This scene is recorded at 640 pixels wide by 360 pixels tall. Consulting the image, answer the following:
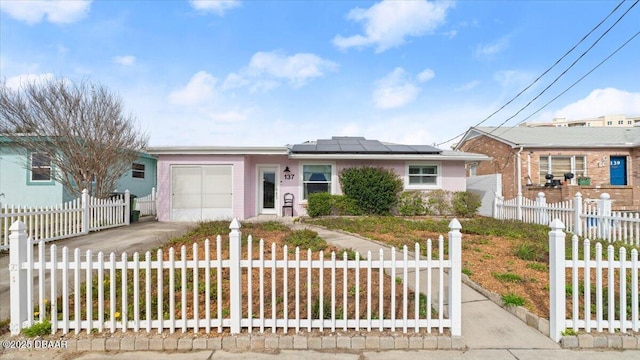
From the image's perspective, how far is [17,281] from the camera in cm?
301


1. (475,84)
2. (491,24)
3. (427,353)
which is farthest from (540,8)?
(427,353)

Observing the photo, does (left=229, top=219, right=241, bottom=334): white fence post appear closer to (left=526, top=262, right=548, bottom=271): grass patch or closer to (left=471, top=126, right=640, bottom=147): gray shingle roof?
(left=526, top=262, right=548, bottom=271): grass patch

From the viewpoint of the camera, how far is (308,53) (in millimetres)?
12984

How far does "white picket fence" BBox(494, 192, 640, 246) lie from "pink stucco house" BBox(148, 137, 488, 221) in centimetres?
281

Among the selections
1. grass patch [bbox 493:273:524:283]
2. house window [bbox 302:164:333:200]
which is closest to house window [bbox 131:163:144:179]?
house window [bbox 302:164:333:200]

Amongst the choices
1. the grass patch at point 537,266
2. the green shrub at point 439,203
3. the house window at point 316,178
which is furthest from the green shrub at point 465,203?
the grass patch at point 537,266

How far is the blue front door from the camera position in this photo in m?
14.5

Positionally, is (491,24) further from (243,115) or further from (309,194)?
(243,115)

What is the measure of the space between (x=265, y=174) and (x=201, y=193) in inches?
107

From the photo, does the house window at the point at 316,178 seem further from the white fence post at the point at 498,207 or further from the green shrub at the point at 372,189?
the white fence post at the point at 498,207

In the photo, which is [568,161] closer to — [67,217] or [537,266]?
[537,266]

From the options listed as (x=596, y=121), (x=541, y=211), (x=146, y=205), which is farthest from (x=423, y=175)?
(x=596, y=121)

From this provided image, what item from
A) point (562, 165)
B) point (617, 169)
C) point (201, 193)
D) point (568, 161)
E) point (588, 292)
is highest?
point (568, 161)

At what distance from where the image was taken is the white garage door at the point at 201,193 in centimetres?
1123
